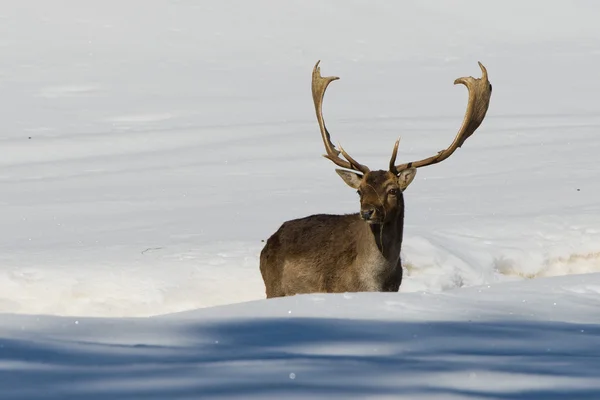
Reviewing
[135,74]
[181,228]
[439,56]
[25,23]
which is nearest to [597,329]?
[181,228]

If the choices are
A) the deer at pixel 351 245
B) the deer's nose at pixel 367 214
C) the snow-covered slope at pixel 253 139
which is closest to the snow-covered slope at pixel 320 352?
the deer's nose at pixel 367 214

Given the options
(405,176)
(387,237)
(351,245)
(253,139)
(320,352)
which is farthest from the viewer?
(253,139)

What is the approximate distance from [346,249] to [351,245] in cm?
4

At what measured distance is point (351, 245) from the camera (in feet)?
30.0

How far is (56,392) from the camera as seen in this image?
4.00 metres

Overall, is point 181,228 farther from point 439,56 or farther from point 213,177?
point 439,56

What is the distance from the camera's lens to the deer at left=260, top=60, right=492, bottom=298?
8.79m

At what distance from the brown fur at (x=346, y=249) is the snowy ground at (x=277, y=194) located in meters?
0.82

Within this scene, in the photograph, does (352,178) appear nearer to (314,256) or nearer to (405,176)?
(405,176)

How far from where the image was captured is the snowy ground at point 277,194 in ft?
15.4

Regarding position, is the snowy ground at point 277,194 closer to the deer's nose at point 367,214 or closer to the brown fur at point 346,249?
the brown fur at point 346,249

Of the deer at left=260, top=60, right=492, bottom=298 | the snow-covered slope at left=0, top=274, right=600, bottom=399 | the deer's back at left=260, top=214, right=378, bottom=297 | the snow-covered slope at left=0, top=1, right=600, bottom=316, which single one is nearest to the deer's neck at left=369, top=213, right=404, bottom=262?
the deer at left=260, top=60, right=492, bottom=298

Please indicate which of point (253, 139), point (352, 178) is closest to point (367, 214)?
point (352, 178)

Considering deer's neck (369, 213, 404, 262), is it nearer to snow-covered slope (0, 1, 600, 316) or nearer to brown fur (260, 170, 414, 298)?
brown fur (260, 170, 414, 298)
